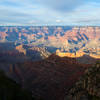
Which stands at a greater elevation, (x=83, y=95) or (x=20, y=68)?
(x=83, y=95)

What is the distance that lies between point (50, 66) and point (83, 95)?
31.7 m

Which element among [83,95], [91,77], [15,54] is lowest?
Result: [15,54]

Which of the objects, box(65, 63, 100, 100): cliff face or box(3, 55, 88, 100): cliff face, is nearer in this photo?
box(65, 63, 100, 100): cliff face

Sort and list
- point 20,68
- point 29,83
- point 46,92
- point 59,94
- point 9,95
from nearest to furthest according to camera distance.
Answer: point 9,95, point 59,94, point 46,92, point 29,83, point 20,68

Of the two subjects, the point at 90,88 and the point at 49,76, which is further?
the point at 49,76

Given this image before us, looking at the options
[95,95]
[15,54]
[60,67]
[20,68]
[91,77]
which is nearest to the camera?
[95,95]

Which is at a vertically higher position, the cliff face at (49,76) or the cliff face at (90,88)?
the cliff face at (90,88)

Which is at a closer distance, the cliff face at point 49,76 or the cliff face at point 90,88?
the cliff face at point 90,88

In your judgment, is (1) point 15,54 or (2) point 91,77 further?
(1) point 15,54

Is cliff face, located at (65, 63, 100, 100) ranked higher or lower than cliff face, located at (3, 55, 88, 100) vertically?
higher

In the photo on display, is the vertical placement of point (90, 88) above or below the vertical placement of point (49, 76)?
above

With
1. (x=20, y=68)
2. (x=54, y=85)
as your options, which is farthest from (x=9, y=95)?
(x=20, y=68)

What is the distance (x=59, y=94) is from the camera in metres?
34.8

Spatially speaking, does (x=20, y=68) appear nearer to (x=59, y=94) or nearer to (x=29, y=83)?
(x=29, y=83)
